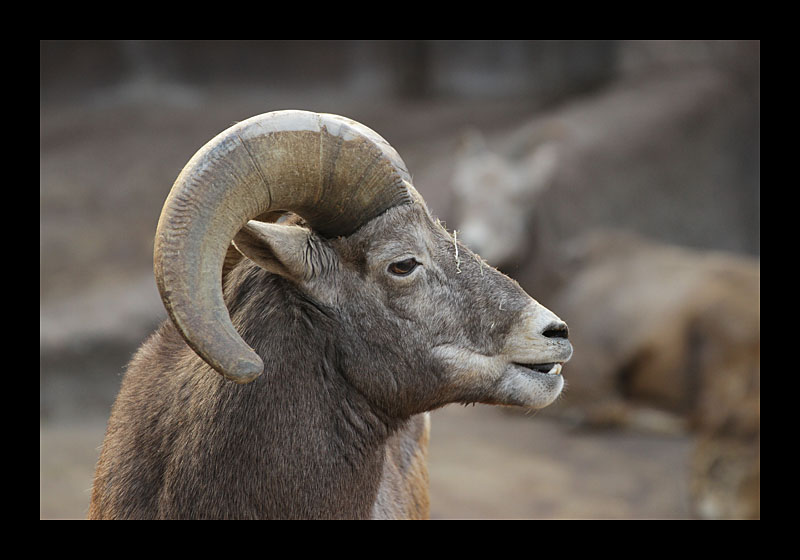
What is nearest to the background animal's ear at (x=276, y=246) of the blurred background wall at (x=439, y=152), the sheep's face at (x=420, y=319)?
the sheep's face at (x=420, y=319)

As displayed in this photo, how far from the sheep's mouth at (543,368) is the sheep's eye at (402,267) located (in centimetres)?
47

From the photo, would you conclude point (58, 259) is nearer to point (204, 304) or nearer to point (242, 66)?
point (242, 66)

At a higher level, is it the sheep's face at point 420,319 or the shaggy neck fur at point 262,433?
the sheep's face at point 420,319

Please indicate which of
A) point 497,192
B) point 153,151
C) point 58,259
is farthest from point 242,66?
point 497,192

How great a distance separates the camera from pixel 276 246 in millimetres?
2492

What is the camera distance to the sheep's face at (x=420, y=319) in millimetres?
2627

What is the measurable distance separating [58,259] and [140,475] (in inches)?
313

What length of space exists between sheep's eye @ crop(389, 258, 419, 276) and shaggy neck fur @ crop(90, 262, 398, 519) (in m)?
0.26

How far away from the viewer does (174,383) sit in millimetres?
2689

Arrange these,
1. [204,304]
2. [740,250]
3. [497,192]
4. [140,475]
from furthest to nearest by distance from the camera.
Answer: [740,250], [497,192], [140,475], [204,304]

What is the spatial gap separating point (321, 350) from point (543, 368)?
2.47 feet

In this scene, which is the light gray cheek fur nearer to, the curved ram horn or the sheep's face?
the sheep's face

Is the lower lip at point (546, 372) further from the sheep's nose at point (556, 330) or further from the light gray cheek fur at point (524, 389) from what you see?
the sheep's nose at point (556, 330)

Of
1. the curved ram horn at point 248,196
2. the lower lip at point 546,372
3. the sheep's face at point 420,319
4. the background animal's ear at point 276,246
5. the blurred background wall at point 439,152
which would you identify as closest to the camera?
the curved ram horn at point 248,196
